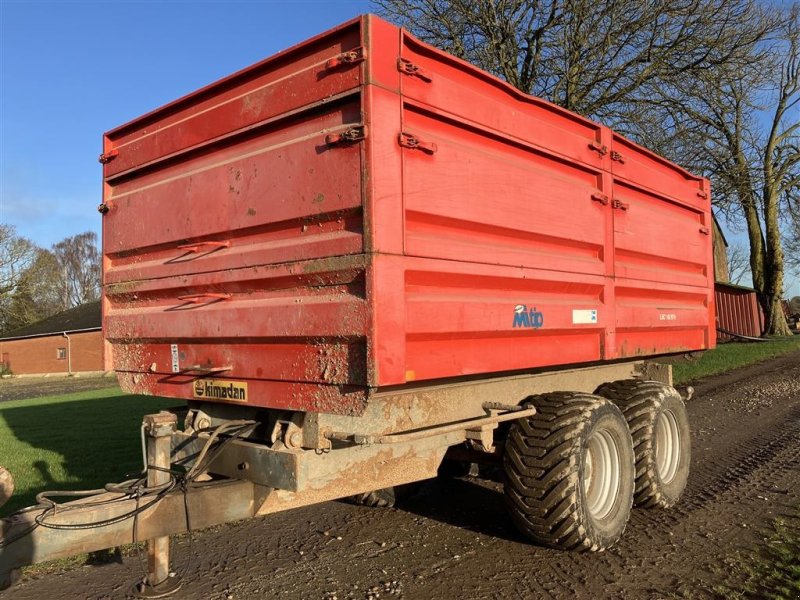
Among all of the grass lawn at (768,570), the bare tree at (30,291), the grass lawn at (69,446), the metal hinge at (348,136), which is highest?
the bare tree at (30,291)

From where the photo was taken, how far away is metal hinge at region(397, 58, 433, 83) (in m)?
3.11

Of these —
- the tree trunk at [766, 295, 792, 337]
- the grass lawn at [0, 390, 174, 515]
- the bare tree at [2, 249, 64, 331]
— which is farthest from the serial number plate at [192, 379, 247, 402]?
the bare tree at [2, 249, 64, 331]

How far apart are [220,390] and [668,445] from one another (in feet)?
12.0

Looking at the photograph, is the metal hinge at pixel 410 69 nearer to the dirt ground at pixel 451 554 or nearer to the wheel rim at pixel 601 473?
the wheel rim at pixel 601 473

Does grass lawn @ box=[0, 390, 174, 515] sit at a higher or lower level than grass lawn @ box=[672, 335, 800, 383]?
lower

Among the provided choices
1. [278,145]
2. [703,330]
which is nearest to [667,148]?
[703,330]

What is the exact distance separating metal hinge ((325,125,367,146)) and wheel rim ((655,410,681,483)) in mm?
3527

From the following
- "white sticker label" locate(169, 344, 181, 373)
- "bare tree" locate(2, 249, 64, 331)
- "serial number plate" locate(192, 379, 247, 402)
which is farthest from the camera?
"bare tree" locate(2, 249, 64, 331)

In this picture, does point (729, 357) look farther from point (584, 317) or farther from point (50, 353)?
point (50, 353)

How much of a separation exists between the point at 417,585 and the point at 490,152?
252 cm

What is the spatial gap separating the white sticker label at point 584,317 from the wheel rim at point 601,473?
2.41ft

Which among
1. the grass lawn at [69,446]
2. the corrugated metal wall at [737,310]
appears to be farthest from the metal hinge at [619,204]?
the corrugated metal wall at [737,310]

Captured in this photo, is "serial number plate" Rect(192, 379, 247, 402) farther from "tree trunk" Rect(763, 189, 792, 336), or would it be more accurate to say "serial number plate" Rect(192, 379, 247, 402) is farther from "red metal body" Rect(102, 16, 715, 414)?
"tree trunk" Rect(763, 189, 792, 336)

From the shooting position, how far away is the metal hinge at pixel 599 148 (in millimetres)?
4605
